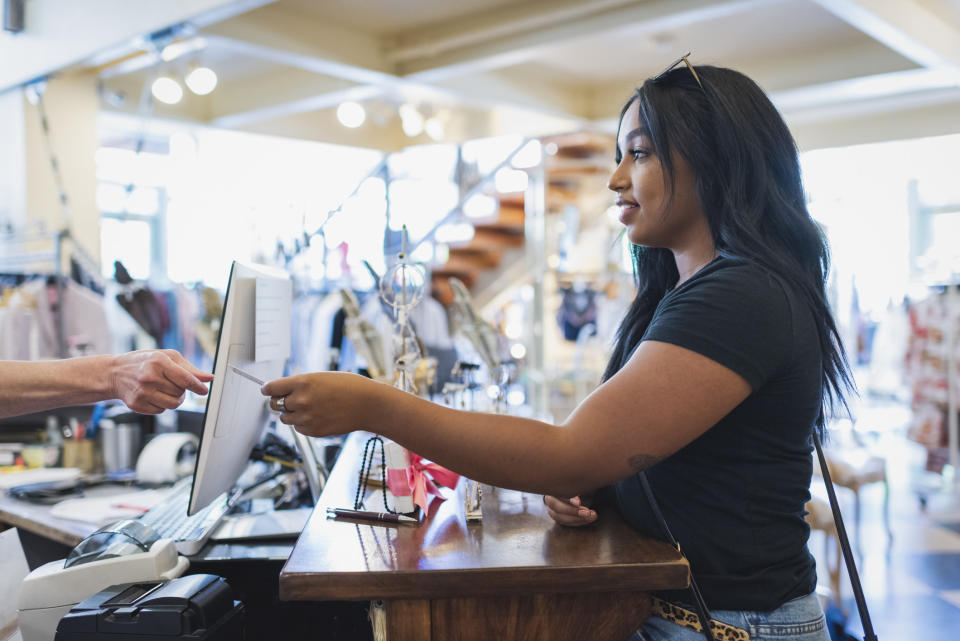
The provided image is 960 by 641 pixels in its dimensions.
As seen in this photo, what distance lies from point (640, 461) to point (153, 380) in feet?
2.88

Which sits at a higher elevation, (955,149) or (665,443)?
(955,149)

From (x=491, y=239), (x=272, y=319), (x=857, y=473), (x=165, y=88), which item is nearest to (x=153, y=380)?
(x=272, y=319)

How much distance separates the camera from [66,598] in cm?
131

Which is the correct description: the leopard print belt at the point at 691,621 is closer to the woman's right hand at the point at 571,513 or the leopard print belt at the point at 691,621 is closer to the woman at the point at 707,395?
the woman at the point at 707,395

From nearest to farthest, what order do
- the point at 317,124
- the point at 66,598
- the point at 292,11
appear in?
the point at 66,598 → the point at 292,11 → the point at 317,124

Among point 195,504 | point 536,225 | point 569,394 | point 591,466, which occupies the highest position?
point 536,225

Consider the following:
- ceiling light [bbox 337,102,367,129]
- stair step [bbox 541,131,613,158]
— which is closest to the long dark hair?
ceiling light [bbox 337,102,367,129]

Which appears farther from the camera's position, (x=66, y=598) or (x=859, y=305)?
(x=859, y=305)

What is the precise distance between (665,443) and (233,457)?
3.24 feet

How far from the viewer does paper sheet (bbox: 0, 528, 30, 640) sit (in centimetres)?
146

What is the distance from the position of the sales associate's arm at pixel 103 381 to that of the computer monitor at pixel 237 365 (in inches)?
3.1

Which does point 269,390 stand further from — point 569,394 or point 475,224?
point 475,224

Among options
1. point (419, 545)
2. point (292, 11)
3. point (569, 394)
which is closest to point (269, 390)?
point (419, 545)

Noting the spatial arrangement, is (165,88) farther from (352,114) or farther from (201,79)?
(352,114)
